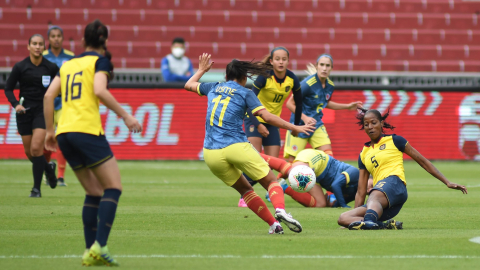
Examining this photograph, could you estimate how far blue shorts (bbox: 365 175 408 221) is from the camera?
748cm

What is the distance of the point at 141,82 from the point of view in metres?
18.8

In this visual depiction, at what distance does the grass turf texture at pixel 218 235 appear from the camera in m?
5.45

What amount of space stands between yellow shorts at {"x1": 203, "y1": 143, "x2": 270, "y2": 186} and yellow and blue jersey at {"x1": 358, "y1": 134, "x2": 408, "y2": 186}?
4.95 feet

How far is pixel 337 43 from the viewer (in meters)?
24.0

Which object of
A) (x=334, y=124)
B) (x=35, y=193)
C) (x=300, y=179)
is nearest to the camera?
(x=300, y=179)

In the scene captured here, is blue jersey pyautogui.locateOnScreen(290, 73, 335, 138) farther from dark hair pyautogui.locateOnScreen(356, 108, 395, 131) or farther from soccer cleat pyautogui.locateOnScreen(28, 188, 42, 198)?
soccer cleat pyautogui.locateOnScreen(28, 188, 42, 198)

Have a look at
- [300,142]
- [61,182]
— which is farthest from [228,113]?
[61,182]

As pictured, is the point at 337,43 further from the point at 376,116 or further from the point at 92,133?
the point at 92,133

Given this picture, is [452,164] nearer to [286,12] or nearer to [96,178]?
[286,12]

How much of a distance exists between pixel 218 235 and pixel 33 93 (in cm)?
510

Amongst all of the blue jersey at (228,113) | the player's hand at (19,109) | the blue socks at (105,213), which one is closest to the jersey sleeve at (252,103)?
the blue jersey at (228,113)

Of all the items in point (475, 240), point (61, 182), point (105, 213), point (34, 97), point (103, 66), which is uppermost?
point (103, 66)

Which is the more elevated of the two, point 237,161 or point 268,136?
point 237,161

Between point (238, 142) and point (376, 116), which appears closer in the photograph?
point (238, 142)
